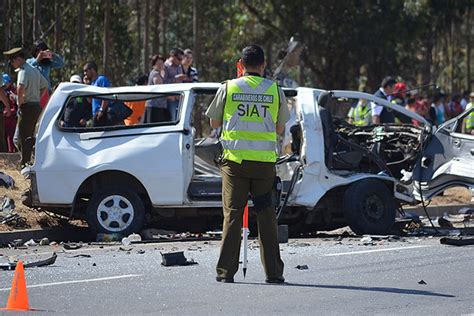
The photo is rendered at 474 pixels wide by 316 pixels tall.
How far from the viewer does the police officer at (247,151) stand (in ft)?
32.1

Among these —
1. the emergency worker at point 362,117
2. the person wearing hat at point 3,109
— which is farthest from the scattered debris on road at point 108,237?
the emergency worker at point 362,117

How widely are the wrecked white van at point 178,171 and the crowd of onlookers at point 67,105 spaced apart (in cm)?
16

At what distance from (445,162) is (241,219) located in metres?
5.70

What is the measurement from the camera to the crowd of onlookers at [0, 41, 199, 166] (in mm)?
14281

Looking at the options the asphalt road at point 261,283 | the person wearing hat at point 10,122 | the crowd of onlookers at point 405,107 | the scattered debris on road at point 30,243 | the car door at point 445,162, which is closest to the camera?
the asphalt road at point 261,283

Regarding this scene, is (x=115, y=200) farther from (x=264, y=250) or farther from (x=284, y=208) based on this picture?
(x=264, y=250)

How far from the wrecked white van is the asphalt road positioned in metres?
1.02

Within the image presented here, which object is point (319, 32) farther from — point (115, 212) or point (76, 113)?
point (115, 212)

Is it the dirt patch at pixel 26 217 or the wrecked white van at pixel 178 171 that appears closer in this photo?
the wrecked white van at pixel 178 171

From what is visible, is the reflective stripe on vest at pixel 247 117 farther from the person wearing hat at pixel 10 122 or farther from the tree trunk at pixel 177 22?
the tree trunk at pixel 177 22

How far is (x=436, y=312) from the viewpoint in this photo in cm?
854

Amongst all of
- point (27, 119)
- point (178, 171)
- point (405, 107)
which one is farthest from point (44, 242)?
point (405, 107)

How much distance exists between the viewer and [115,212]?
13.9m

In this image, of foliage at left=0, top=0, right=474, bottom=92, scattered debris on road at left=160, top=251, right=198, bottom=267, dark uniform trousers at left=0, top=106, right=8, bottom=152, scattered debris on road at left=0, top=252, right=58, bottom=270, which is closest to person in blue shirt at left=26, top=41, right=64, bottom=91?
dark uniform trousers at left=0, top=106, right=8, bottom=152
